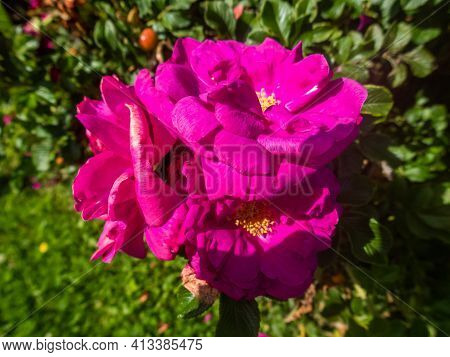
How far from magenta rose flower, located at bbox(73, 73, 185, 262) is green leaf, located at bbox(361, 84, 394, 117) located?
1.64 ft

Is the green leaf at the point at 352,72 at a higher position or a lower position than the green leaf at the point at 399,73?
higher

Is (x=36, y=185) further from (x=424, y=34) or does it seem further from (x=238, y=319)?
(x=424, y=34)

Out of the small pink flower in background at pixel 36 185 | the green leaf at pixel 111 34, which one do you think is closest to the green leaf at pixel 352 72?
the green leaf at pixel 111 34

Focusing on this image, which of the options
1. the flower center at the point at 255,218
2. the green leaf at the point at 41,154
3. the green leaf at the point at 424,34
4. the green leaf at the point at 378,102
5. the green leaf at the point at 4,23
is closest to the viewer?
the flower center at the point at 255,218

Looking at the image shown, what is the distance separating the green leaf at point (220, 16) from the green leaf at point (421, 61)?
52cm

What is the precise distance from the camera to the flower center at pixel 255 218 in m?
0.75

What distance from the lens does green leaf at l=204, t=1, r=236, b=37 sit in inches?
39.8

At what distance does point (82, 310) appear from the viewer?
6.82 feet

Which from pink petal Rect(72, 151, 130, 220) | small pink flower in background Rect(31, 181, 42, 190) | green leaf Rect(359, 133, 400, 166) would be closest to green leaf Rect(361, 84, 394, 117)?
green leaf Rect(359, 133, 400, 166)

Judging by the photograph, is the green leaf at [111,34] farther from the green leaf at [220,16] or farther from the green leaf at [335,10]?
the green leaf at [335,10]

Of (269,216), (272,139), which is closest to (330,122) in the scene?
(272,139)

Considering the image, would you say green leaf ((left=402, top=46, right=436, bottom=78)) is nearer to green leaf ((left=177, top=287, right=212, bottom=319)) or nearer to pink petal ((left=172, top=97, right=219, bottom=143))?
pink petal ((left=172, top=97, right=219, bottom=143))

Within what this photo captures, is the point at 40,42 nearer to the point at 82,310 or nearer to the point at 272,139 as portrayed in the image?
the point at 272,139
